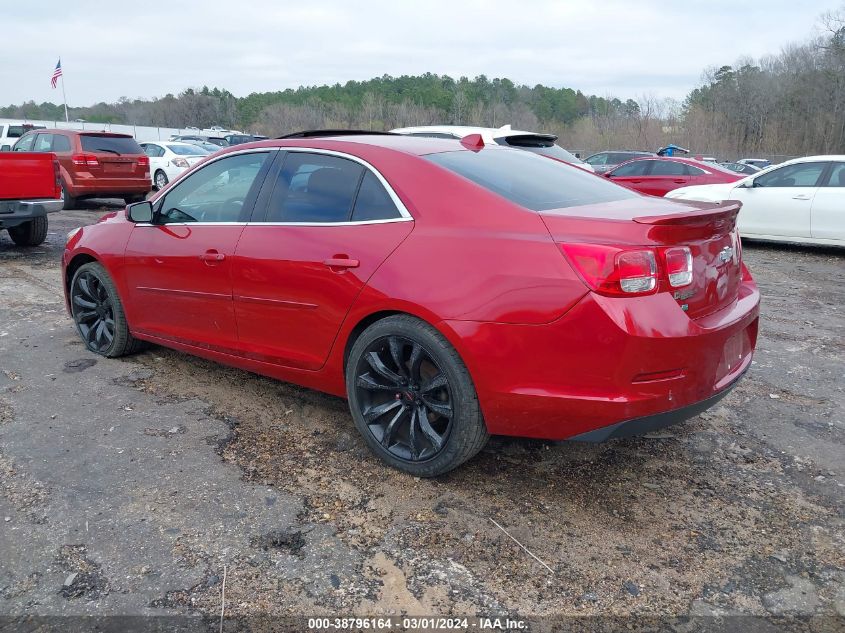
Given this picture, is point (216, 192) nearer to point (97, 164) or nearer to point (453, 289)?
point (453, 289)

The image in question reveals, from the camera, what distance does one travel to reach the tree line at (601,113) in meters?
50.5

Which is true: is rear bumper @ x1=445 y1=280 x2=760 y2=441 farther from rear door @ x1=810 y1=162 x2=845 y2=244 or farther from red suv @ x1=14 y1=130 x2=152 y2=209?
red suv @ x1=14 y1=130 x2=152 y2=209

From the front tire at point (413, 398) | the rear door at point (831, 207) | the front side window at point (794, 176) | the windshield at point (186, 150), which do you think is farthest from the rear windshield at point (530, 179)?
the windshield at point (186, 150)

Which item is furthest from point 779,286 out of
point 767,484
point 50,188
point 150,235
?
point 50,188

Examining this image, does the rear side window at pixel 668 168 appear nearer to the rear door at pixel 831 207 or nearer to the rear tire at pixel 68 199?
the rear door at pixel 831 207

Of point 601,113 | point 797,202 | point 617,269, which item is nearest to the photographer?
point 617,269

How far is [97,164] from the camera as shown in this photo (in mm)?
13695

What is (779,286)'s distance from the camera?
314 inches

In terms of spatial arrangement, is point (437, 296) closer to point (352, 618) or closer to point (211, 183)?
point (352, 618)

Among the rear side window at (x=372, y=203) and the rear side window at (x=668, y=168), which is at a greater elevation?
the rear side window at (x=668, y=168)

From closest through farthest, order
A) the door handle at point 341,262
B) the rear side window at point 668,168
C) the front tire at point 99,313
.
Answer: the door handle at point 341,262 → the front tire at point 99,313 → the rear side window at point 668,168

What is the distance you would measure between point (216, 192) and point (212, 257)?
0.51 meters

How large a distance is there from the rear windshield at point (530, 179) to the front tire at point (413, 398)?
0.77 m

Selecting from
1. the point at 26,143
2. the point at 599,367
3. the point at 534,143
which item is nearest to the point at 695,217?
the point at 599,367
